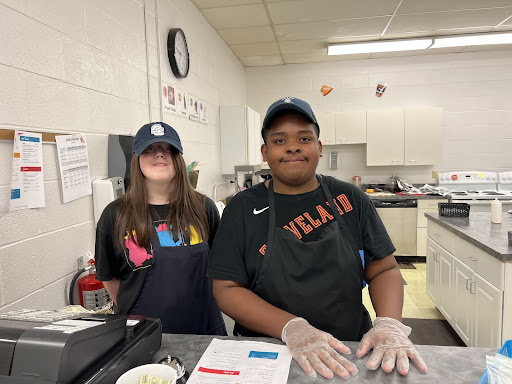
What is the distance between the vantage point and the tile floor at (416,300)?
3547 mm

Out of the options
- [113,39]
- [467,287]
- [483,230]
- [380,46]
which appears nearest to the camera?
[113,39]

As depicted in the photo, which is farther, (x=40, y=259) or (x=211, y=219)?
(x=211, y=219)

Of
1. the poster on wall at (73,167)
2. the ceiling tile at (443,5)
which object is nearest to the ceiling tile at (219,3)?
the ceiling tile at (443,5)

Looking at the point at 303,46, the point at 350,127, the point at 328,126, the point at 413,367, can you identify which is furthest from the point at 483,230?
the point at 303,46

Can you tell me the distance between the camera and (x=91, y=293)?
67.6 inches

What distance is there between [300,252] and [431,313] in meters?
2.99

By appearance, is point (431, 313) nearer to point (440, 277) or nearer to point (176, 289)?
point (440, 277)

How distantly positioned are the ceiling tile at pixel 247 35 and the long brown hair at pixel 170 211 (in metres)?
3.08

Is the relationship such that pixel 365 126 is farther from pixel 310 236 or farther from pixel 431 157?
pixel 310 236

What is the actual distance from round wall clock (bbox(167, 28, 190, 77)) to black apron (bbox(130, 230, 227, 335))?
190 centimetres

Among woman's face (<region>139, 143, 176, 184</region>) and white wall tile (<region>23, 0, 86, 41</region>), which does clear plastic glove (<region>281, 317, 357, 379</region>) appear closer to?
woman's face (<region>139, 143, 176, 184</region>)

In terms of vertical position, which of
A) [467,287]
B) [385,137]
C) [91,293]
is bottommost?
[467,287]

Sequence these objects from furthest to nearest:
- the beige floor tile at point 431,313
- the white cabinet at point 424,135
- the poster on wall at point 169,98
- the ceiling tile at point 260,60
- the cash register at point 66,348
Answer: the ceiling tile at point 260,60 → the white cabinet at point 424,135 → the beige floor tile at point 431,313 → the poster on wall at point 169,98 → the cash register at point 66,348

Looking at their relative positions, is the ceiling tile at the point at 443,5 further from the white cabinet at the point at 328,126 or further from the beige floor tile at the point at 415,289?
the beige floor tile at the point at 415,289
